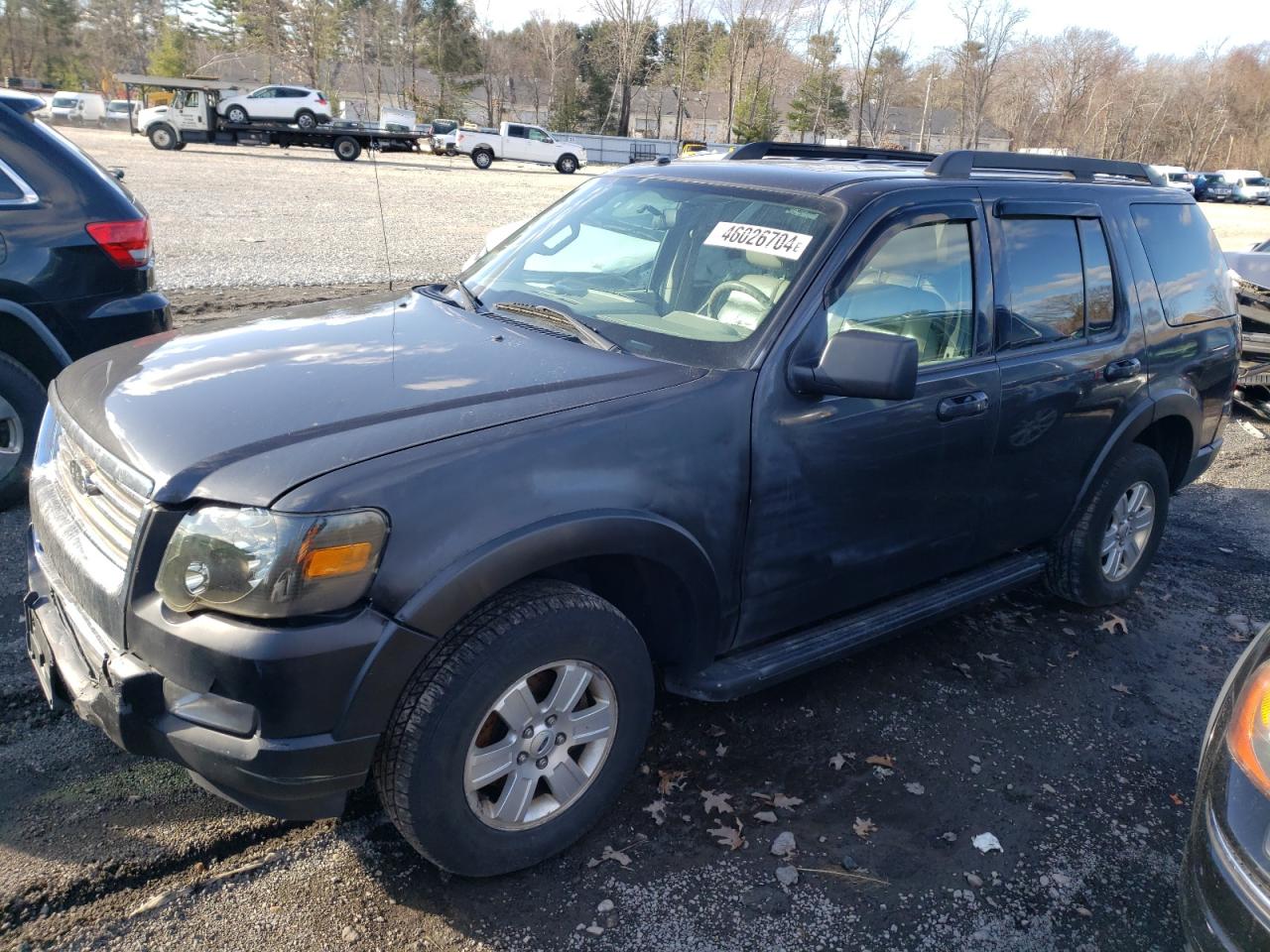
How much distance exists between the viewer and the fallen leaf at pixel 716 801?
3.25 metres

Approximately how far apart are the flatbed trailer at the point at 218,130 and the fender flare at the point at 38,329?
35.5m

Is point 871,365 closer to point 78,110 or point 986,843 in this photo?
point 986,843

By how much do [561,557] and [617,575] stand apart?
425 mm

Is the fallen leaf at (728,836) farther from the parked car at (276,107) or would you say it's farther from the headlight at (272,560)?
the parked car at (276,107)

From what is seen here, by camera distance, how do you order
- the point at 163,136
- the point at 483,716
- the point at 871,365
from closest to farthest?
the point at 483,716 < the point at 871,365 < the point at 163,136

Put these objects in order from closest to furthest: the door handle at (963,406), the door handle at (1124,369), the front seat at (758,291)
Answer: the front seat at (758,291), the door handle at (963,406), the door handle at (1124,369)

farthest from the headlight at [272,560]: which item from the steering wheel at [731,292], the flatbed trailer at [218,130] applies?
the flatbed trailer at [218,130]

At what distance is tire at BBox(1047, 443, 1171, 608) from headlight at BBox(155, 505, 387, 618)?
133 inches

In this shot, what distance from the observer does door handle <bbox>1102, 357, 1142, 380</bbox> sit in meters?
4.28

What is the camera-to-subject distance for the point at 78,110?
55.9m

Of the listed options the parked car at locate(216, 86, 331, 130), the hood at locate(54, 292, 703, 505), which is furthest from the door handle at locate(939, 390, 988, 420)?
the parked car at locate(216, 86, 331, 130)

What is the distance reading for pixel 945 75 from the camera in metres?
76.8

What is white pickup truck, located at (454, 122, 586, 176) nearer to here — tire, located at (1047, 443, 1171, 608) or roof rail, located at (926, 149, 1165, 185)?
roof rail, located at (926, 149, 1165, 185)

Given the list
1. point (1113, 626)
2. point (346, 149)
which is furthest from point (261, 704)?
point (346, 149)
